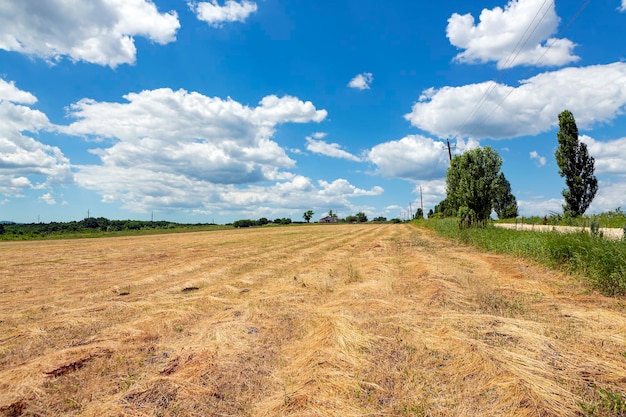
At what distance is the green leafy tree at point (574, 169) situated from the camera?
32.0 m

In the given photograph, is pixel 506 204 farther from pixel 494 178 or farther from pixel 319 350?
pixel 319 350

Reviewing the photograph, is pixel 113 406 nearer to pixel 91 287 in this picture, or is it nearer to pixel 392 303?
pixel 392 303

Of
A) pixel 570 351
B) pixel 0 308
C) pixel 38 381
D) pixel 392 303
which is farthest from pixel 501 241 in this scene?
pixel 0 308

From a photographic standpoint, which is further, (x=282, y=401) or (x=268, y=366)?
(x=268, y=366)

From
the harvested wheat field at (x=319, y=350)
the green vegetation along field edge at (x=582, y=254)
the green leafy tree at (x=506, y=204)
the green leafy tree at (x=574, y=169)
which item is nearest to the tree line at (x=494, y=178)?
the green leafy tree at (x=574, y=169)

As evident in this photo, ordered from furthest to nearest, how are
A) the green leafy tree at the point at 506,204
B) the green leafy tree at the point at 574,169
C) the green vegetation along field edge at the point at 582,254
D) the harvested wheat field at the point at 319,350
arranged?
the green leafy tree at the point at 506,204
the green leafy tree at the point at 574,169
the green vegetation along field edge at the point at 582,254
the harvested wheat field at the point at 319,350

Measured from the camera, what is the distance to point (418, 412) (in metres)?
3.10

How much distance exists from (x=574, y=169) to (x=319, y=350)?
3833 cm

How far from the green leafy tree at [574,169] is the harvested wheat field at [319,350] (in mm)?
30189

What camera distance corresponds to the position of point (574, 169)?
106ft

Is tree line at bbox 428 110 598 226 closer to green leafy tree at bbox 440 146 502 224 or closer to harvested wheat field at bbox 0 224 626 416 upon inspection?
green leafy tree at bbox 440 146 502 224

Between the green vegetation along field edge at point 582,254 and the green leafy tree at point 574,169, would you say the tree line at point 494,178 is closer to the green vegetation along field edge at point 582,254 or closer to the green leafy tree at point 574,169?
the green leafy tree at point 574,169

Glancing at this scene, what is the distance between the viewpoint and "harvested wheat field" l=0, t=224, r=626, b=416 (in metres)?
3.32

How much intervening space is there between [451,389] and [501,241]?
1421cm
